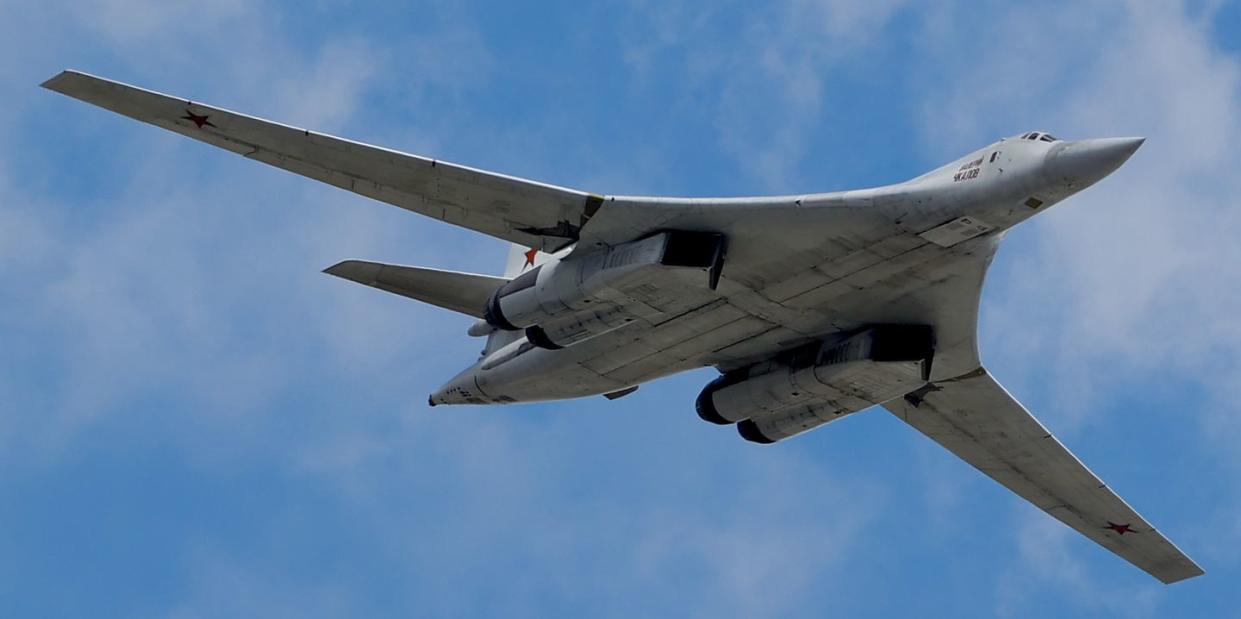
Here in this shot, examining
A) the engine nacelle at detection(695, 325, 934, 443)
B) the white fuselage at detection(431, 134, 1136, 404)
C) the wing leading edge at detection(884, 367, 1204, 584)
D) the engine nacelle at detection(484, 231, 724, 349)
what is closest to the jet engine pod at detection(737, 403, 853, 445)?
the engine nacelle at detection(695, 325, 934, 443)

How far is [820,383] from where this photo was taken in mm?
41438

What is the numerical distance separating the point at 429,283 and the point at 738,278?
27.1 feet

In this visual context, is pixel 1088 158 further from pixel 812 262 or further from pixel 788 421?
pixel 788 421

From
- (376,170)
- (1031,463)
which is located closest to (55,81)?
(376,170)

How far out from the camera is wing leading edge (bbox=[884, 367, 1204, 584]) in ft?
144

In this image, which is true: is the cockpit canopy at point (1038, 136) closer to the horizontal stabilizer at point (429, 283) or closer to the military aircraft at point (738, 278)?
the military aircraft at point (738, 278)

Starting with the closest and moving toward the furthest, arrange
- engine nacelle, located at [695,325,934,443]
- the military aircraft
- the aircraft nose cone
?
the aircraft nose cone, the military aircraft, engine nacelle, located at [695,325,934,443]

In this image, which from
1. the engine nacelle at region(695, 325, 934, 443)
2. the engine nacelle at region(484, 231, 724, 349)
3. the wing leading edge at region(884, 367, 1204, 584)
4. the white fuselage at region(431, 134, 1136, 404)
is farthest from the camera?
the wing leading edge at region(884, 367, 1204, 584)

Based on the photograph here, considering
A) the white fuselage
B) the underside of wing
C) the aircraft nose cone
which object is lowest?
the aircraft nose cone

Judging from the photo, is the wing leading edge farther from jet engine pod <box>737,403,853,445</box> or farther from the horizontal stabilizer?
the horizontal stabilizer

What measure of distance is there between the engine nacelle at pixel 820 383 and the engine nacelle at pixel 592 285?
14.9 feet

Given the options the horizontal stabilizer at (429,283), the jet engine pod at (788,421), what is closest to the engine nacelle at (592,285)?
the horizontal stabilizer at (429,283)

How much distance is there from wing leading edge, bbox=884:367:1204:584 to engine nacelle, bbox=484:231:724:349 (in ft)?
27.6

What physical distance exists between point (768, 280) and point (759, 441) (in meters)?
7.15
